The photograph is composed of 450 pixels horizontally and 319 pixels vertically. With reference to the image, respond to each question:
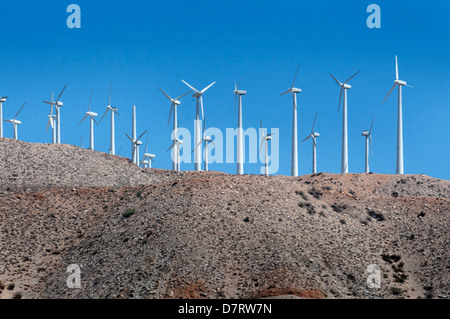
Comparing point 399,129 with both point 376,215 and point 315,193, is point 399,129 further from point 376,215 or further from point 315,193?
point 376,215

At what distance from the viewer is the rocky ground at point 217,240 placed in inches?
3615

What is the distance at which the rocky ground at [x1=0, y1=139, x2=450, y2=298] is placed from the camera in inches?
3615

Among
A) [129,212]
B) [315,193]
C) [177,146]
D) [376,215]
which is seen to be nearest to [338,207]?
[315,193]

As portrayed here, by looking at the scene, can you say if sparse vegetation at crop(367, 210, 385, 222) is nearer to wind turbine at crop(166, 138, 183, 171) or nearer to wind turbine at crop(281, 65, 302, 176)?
wind turbine at crop(281, 65, 302, 176)

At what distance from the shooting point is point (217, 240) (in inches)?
3920

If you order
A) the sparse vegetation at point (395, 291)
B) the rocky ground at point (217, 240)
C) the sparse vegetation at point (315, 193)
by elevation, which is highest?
the sparse vegetation at point (315, 193)

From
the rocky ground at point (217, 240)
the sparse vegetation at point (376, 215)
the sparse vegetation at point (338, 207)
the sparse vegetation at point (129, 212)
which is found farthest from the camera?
the sparse vegetation at point (338, 207)

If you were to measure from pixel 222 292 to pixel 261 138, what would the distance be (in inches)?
2982

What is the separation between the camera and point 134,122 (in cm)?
16750

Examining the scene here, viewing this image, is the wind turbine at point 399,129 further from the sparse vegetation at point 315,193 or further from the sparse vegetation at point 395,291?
the sparse vegetation at point 395,291

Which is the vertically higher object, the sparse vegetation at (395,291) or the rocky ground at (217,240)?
the rocky ground at (217,240)

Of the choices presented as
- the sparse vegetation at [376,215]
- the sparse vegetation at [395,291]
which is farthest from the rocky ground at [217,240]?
the sparse vegetation at [376,215]

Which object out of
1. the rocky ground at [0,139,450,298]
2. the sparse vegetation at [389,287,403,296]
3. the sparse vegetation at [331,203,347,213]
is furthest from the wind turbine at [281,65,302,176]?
the sparse vegetation at [389,287,403,296]

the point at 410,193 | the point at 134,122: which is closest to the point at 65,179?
the point at 134,122
